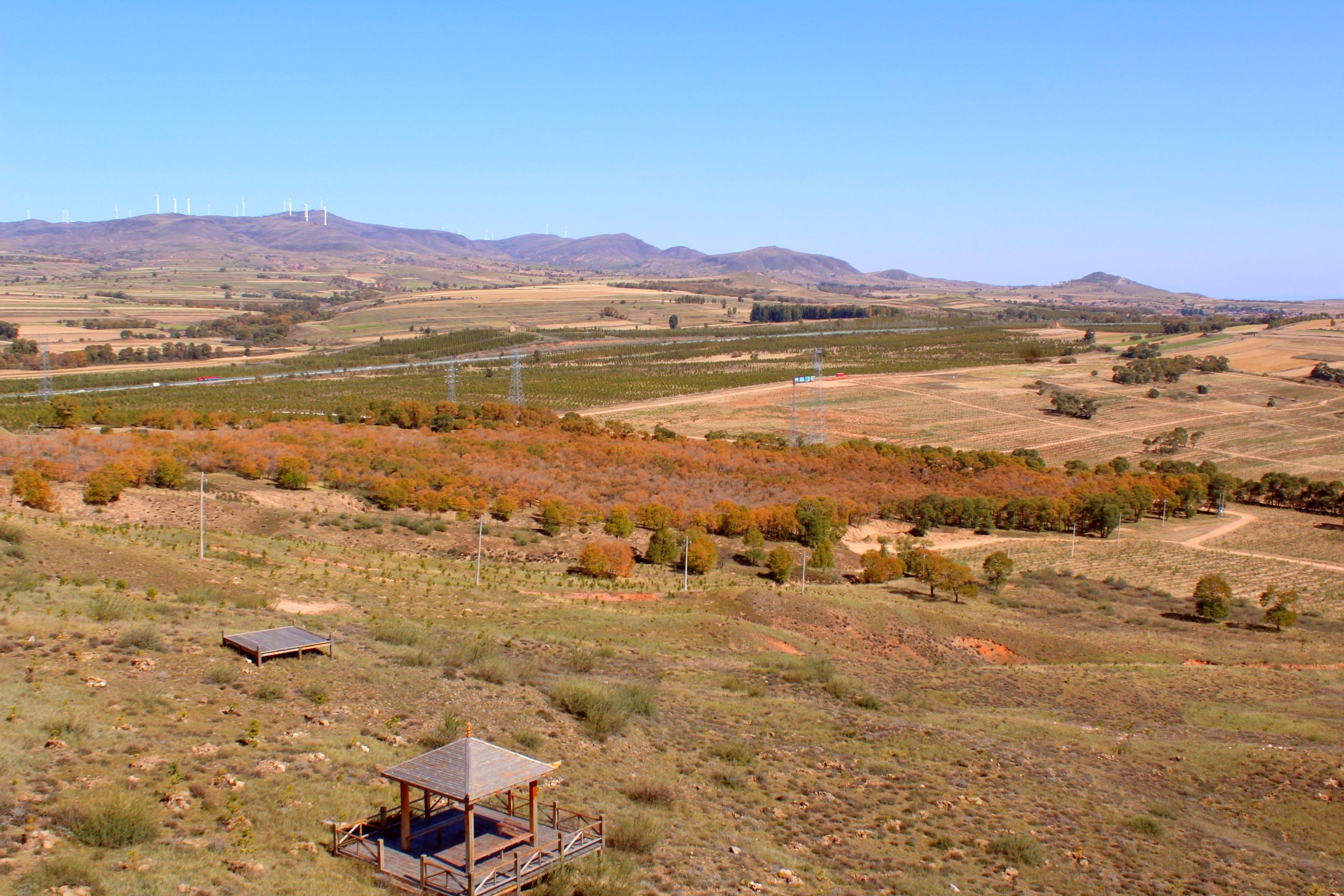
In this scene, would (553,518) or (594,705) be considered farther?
(553,518)

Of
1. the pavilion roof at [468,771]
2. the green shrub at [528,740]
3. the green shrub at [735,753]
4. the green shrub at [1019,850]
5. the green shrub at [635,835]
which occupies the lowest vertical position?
the green shrub at [1019,850]

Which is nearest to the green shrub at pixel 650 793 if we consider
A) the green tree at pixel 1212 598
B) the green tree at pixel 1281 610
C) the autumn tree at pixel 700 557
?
the autumn tree at pixel 700 557

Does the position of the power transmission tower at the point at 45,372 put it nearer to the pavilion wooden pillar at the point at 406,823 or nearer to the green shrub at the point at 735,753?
the green shrub at the point at 735,753

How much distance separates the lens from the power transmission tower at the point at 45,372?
260 ft

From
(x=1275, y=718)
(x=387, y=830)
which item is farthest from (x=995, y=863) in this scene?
(x=1275, y=718)

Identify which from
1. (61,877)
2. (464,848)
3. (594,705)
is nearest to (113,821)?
(61,877)

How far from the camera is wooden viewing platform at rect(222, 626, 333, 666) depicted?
1730 cm

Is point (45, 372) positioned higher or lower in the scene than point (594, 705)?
lower

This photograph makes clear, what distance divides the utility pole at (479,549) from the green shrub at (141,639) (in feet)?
45.3

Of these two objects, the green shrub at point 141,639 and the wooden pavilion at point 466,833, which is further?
the green shrub at point 141,639

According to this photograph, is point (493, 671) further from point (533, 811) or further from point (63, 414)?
point (63, 414)

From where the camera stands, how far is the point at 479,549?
1310 inches

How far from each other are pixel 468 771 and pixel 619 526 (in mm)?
31243

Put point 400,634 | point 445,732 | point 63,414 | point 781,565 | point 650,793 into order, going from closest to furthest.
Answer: point 650,793
point 445,732
point 400,634
point 781,565
point 63,414
